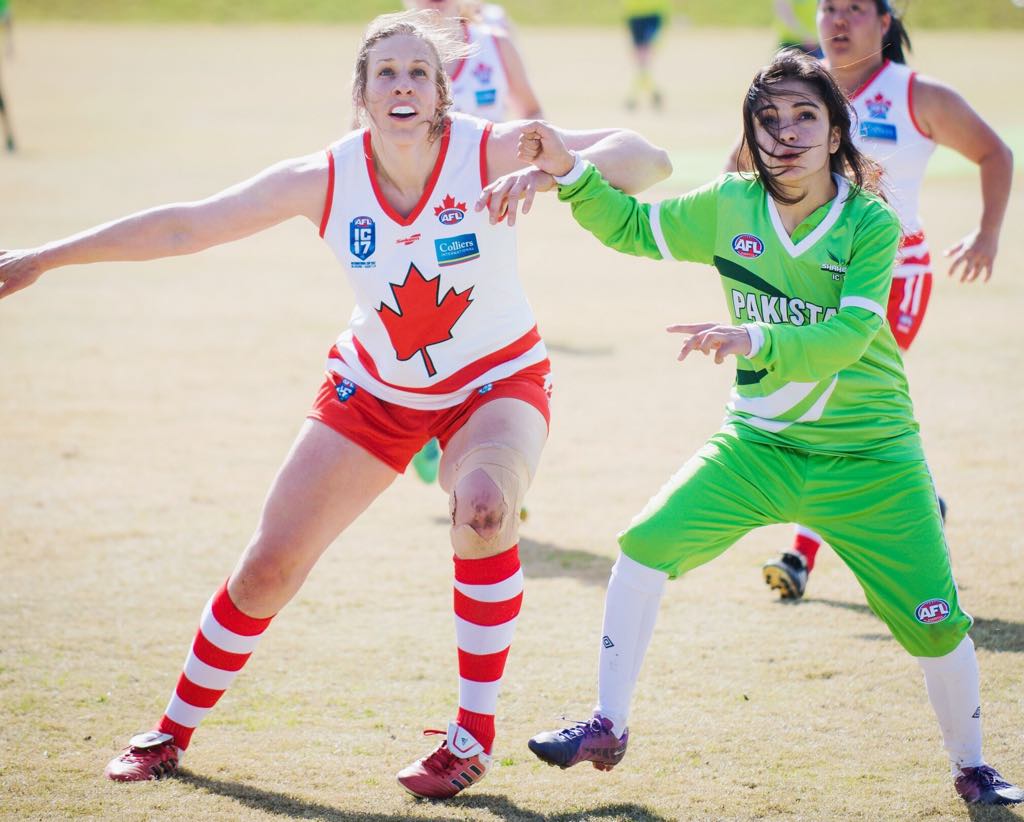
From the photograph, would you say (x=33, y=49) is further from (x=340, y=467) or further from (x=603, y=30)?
(x=340, y=467)

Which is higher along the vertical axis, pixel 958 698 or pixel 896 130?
pixel 896 130

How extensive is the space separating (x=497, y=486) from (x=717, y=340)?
0.76 m

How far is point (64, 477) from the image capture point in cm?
682

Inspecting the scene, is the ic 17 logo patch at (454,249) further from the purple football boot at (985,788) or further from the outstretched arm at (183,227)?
the purple football boot at (985,788)

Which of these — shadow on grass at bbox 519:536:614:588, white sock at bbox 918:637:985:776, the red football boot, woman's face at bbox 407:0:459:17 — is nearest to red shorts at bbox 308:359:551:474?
the red football boot

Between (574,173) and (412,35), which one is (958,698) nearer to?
(574,173)

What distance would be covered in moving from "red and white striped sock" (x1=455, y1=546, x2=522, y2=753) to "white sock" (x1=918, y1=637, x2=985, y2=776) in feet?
3.83

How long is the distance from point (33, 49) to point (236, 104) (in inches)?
436

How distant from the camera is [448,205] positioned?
151 inches

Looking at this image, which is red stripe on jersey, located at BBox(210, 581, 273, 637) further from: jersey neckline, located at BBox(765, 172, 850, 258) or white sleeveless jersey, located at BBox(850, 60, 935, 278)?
white sleeveless jersey, located at BBox(850, 60, 935, 278)

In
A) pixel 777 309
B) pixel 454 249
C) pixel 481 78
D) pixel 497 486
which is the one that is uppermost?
pixel 481 78

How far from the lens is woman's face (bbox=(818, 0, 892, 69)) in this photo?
16.8 feet

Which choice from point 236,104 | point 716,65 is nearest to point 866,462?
point 236,104

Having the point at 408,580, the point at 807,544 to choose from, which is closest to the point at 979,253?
the point at 807,544
